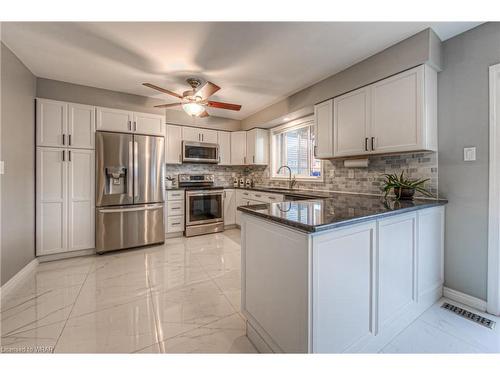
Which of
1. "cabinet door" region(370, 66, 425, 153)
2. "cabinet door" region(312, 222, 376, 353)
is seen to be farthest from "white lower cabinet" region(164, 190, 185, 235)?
"cabinet door" region(312, 222, 376, 353)

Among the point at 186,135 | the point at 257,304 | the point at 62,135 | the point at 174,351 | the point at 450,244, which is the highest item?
the point at 186,135

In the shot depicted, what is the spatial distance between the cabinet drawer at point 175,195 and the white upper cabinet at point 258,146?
1.57 meters

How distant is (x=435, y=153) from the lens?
2047 millimetres

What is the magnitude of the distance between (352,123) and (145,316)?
277cm

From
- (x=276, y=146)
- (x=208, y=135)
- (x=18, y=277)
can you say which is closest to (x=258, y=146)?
(x=276, y=146)

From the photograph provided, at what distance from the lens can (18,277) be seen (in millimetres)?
2238

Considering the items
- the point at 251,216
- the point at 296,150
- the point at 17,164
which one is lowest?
the point at 251,216

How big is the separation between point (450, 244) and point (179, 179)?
3979mm

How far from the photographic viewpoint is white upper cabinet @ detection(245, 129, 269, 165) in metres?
4.43

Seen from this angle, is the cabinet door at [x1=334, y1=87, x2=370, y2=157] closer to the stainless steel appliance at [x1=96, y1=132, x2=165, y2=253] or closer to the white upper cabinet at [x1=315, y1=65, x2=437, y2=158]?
the white upper cabinet at [x1=315, y1=65, x2=437, y2=158]

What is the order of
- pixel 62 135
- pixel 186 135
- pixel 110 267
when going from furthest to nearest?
pixel 186 135 → pixel 62 135 → pixel 110 267

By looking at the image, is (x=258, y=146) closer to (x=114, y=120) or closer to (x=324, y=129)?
(x=324, y=129)
